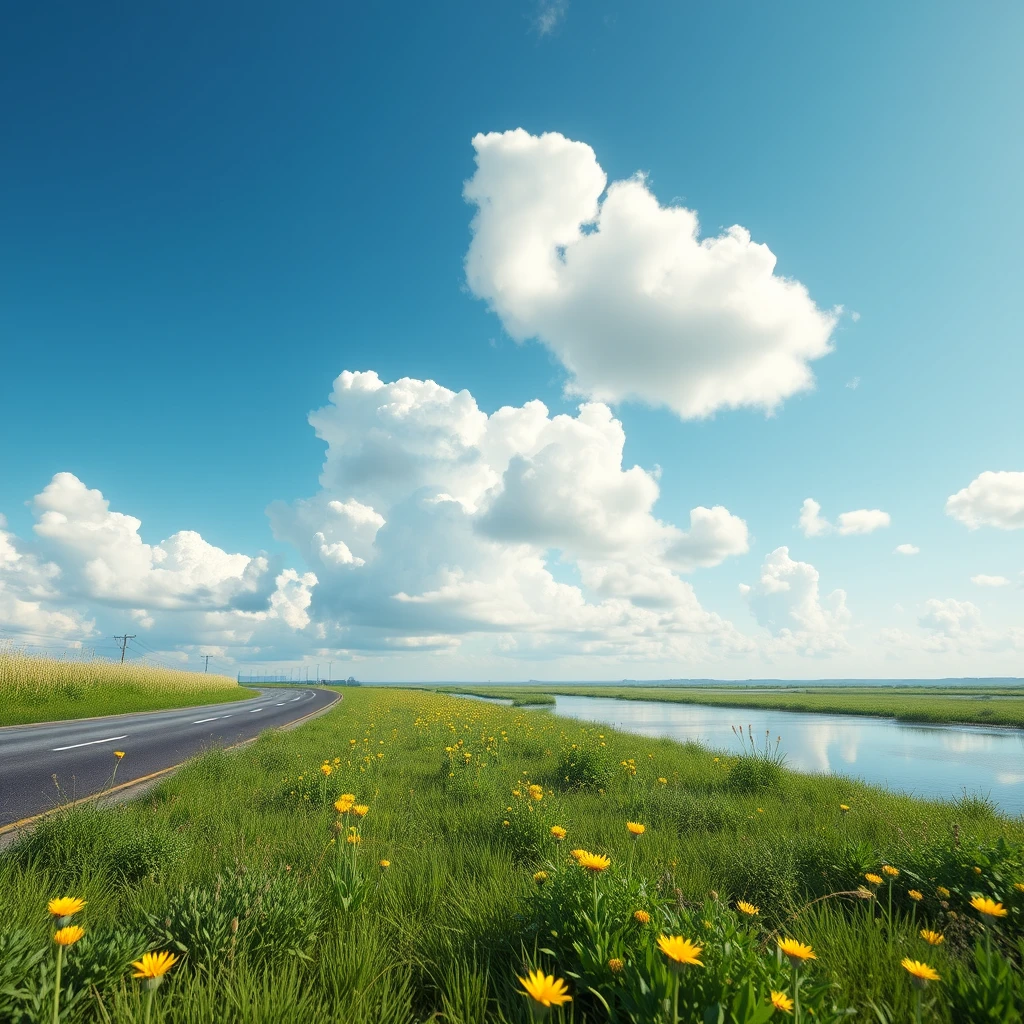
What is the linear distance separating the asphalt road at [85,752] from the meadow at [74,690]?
2252 millimetres

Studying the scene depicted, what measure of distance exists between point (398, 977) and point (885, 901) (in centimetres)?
384

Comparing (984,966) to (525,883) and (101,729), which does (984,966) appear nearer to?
(525,883)

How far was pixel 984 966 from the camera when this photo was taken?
2.27 metres

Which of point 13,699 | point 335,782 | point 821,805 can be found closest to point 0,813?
point 335,782

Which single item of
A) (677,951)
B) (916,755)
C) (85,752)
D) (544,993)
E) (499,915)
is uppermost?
(677,951)

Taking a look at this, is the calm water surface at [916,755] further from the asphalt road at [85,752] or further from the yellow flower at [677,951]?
the asphalt road at [85,752]

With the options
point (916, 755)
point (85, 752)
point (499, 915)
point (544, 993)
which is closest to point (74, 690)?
point (85, 752)

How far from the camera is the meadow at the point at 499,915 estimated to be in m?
2.17

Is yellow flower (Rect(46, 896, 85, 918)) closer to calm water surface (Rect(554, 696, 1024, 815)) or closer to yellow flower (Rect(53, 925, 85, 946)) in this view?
yellow flower (Rect(53, 925, 85, 946))

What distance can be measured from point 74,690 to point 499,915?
2939 centimetres

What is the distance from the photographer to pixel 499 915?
3256 millimetres

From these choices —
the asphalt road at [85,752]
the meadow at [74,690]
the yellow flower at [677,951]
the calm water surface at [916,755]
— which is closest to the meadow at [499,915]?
the yellow flower at [677,951]

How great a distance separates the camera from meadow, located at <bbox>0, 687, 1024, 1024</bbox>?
217cm

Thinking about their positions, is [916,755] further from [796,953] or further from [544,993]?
[544,993]
